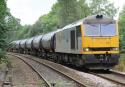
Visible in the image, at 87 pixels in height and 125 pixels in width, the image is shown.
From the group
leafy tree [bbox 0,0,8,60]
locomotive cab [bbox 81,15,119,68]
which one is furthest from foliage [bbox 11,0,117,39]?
locomotive cab [bbox 81,15,119,68]

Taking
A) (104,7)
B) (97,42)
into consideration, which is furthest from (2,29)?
(104,7)

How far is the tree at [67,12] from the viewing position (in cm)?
6850

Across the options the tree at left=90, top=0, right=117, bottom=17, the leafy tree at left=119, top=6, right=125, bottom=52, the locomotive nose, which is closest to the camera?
the locomotive nose

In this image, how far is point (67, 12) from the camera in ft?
230

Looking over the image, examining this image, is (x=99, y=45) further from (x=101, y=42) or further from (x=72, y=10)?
(x=72, y=10)

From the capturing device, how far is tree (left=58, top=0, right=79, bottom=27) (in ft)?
225

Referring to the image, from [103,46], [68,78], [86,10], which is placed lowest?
[68,78]

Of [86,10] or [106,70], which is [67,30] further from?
[86,10]

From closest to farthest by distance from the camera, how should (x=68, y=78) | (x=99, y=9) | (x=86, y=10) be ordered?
1. (x=68, y=78)
2. (x=86, y=10)
3. (x=99, y=9)

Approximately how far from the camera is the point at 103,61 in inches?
923

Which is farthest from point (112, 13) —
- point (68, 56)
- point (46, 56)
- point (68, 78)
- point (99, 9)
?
point (68, 78)

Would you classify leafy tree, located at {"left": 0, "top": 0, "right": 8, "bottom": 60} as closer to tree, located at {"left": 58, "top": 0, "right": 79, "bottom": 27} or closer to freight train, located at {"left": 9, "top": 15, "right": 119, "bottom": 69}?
freight train, located at {"left": 9, "top": 15, "right": 119, "bottom": 69}

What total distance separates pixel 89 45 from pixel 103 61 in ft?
3.65

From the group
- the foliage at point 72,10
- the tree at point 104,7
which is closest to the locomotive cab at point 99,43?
the foliage at point 72,10
